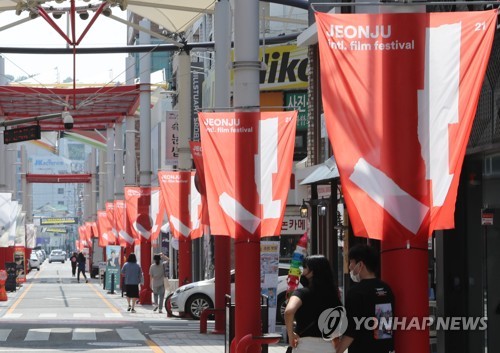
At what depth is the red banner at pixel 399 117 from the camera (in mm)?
10133

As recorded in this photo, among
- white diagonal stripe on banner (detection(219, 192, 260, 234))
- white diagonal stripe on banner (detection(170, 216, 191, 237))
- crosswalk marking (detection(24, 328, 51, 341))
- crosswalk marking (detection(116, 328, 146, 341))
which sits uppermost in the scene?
white diagonal stripe on banner (detection(219, 192, 260, 234))

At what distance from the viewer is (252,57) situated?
18141 millimetres

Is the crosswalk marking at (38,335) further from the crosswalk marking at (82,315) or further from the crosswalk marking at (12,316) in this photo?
the crosswalk marking at (82,315)

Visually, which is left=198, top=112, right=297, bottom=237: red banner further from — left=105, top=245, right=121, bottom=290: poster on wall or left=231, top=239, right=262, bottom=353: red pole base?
left=105, top=245, right=121, bottom=290: poster on wall

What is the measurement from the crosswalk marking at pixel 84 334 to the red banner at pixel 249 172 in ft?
28.8

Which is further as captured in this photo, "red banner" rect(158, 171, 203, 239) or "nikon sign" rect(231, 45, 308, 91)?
"nikon sign" rect(231, 45, 308, 91)

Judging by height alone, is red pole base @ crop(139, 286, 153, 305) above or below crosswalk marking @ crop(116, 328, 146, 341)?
below

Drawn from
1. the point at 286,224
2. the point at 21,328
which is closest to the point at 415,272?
the point at 21,328

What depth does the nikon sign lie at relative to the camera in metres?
39.8

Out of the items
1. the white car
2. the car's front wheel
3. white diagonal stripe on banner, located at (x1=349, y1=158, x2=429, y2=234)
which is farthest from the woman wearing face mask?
the car's front wheel

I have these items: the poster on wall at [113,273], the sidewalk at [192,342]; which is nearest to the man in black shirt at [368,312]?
the sidewalk at [192,342]

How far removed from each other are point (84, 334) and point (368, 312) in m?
18.8

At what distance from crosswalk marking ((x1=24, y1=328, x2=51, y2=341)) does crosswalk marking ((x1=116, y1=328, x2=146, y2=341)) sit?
5.40 feet

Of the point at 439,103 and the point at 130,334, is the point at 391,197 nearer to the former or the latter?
the point at 439,103
